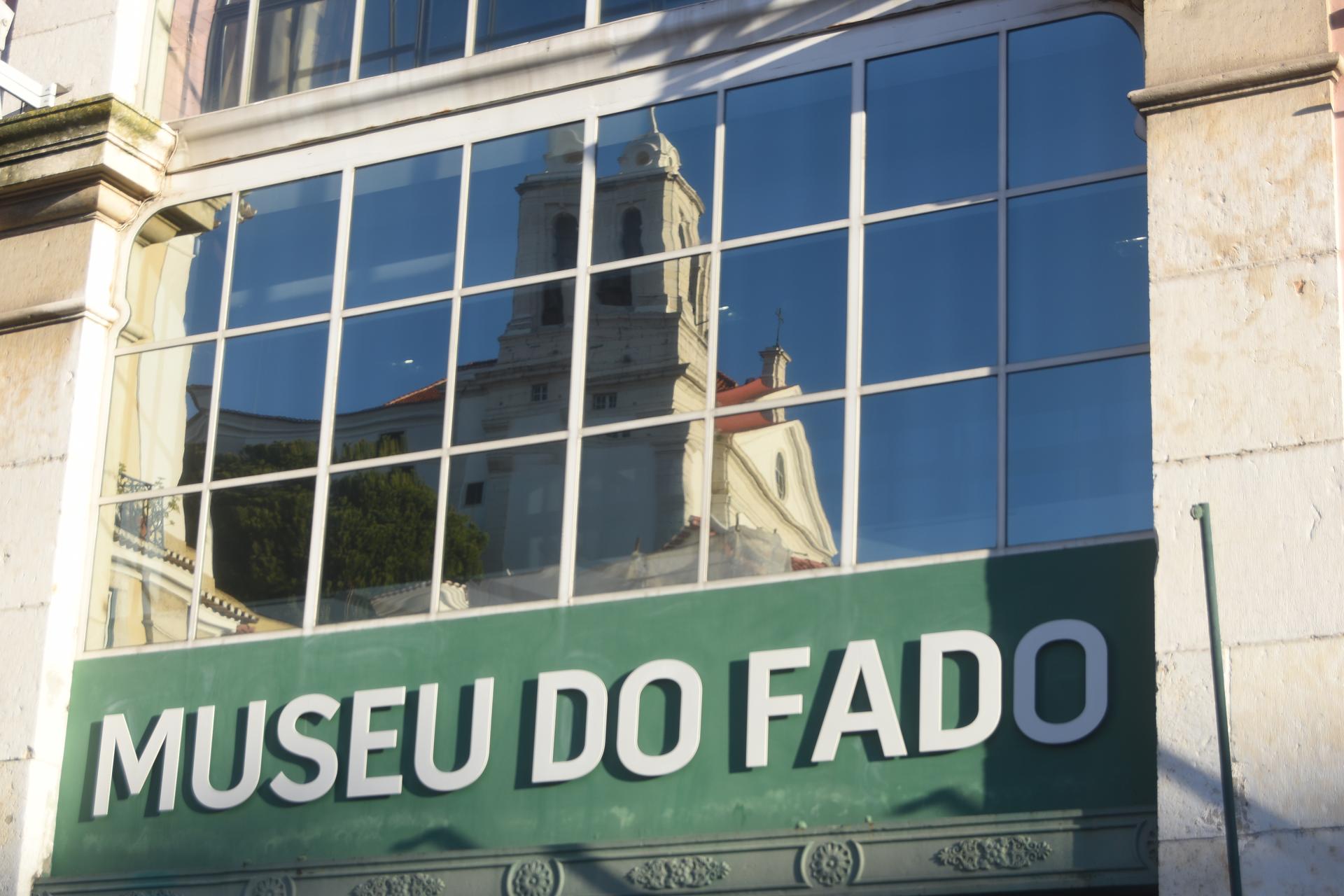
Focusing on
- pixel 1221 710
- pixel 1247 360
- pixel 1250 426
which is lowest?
pixel 1221 710

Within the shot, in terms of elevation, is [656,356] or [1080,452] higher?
[656,356]

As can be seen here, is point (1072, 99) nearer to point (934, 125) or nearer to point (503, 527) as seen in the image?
point (934, 125)

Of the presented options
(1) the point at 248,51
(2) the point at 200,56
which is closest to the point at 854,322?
(1) the point at 248,51

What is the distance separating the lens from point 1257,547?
10.7 meters

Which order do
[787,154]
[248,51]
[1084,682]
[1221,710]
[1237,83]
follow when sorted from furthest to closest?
1. [248,51]
2. [787,154]
3. [1237,83]
4. [1084,682]
5. [1221,710]

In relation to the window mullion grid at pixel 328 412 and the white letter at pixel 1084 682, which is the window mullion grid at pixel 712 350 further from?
the window mullion grid at pixel 328 412

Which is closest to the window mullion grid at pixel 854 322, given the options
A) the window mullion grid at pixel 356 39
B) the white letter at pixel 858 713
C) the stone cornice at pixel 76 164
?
the white letter at pixel 858 713

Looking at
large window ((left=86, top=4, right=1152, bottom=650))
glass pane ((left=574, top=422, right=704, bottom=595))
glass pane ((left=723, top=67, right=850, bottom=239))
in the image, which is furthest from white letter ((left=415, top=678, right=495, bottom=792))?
glass pane ((left=723, top=67, right=850, bottom=239))

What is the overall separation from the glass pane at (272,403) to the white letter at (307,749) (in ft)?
5.71

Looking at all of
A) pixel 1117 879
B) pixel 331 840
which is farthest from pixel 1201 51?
pixel 331 840

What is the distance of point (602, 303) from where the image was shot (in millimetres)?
13695

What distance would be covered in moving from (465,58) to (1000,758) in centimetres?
648

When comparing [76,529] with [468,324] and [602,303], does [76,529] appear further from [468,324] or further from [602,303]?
[602,303]

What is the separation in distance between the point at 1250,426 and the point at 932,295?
2339mm
